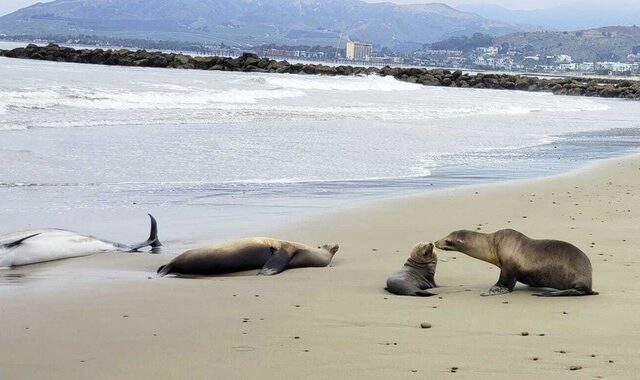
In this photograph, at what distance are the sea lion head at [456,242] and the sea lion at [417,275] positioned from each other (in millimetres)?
144

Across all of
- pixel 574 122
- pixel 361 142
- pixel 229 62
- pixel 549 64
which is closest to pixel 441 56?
pixel 549 64

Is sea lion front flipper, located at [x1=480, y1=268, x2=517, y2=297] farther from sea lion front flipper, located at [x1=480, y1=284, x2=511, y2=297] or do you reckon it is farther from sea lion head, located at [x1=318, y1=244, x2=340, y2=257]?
sea lion head, located at [x1=318, y1=244, x2=340, y2=257]

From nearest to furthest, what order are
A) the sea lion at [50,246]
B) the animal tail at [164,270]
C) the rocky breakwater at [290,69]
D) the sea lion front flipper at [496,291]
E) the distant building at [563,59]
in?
the sea lion front flipper at [496,291] < the animal tail at [164,270] < the sea lion at [50,246] < the rocky breakwater at [290,69] < the distant building at [563,59]

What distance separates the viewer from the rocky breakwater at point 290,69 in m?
60.8

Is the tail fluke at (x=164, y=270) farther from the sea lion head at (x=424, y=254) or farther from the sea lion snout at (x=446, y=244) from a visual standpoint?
the sea lion snout at (x=446, y=244)

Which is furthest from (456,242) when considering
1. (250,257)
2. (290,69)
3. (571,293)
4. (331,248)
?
(290,69)

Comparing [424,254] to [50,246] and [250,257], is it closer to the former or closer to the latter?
[250,257]

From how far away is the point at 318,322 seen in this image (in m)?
5.75

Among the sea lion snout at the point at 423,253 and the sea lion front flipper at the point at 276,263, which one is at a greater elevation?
the sea lion snout at the point at 423,253

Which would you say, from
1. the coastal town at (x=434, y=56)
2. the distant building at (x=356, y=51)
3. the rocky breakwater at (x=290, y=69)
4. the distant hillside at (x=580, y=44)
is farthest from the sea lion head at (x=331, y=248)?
the distant hillside at (x=580, y=44)

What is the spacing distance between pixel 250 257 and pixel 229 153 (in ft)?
27.5

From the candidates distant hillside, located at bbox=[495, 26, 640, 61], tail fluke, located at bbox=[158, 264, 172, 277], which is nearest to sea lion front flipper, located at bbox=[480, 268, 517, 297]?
tail fluke, located at bbox=[158, 264, 172, 277]

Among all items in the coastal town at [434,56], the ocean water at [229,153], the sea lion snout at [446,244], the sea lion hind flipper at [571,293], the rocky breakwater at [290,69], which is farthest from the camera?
the coastal town at [434,56]

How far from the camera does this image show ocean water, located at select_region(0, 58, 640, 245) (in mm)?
10469
